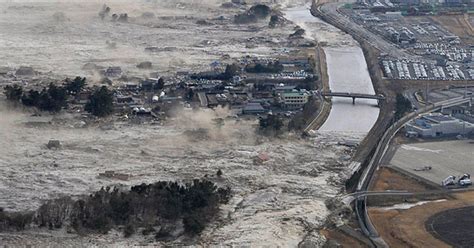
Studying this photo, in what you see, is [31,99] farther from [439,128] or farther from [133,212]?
[439,128]

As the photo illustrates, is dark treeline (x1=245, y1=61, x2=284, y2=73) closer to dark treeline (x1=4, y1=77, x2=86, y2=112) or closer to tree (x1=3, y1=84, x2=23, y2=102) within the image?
dark treeline (x1=4, y1=77, x2=86, y2=112)

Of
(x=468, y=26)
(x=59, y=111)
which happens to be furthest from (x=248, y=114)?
(x=468, y=26)

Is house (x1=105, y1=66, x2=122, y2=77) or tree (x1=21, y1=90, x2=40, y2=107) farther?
house (x1=105, y1=66, x2=122, y2=77)

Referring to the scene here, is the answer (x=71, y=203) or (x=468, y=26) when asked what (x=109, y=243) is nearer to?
(x=71, y=203)

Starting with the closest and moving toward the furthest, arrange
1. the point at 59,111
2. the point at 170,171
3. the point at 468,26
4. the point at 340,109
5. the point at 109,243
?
1. the point at 109,243
2. the point at 170,171
3. the point at 59,111
4. the point at 340,109
5. the point at 468,26

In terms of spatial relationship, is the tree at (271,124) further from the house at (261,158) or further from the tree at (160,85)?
the tree at (160,85)

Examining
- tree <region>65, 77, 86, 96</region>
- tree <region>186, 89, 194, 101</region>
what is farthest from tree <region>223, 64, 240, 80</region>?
tree <region>65, 77, 86, 96</region>
